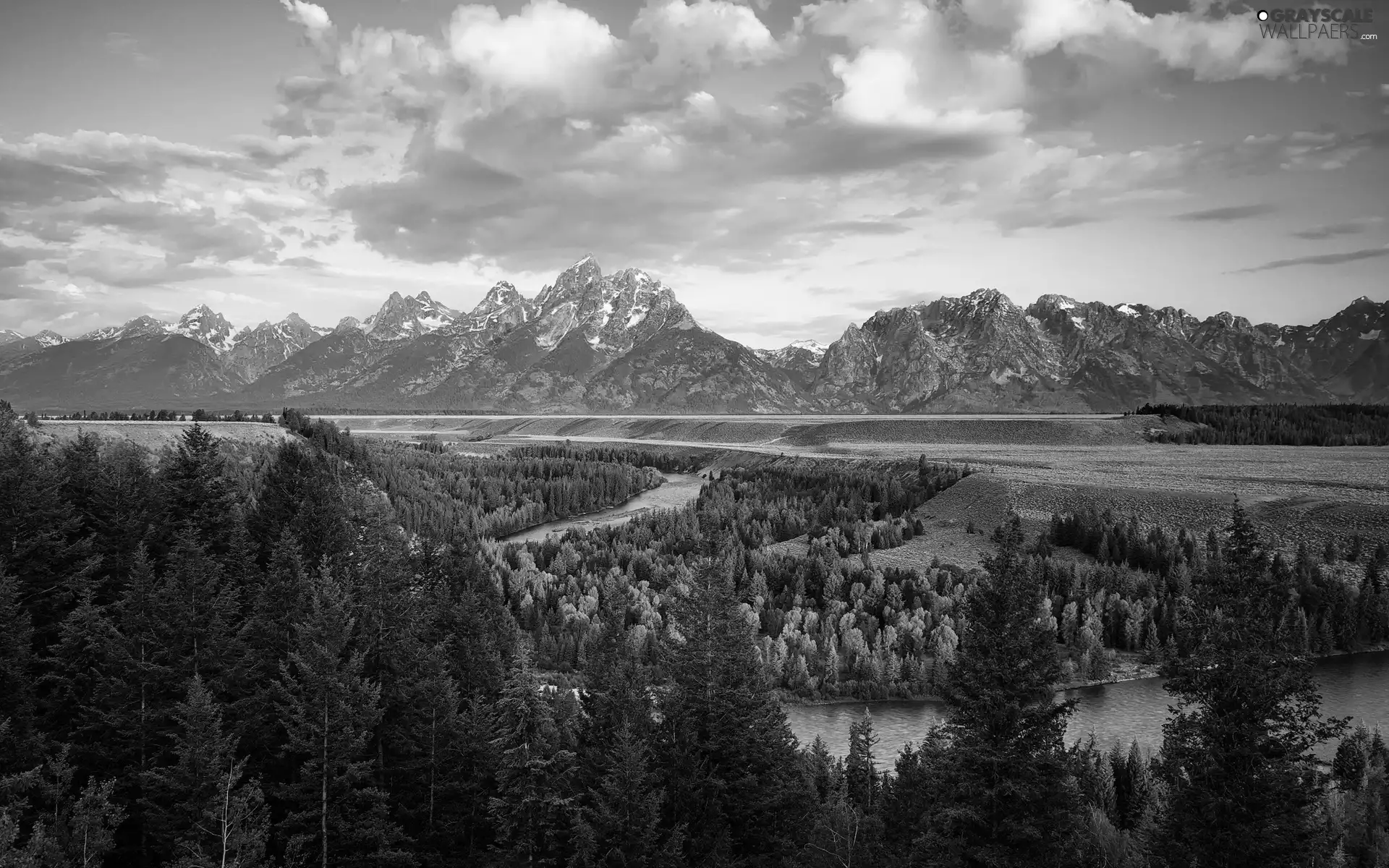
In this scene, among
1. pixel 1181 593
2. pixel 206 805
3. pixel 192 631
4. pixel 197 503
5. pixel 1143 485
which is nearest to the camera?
pixel 206 805

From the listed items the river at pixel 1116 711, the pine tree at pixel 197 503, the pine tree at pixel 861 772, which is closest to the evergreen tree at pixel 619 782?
the pine tree at pixel 861 772

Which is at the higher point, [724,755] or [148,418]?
[148,418]

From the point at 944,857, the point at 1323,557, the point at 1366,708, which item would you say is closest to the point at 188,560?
the point at 944,857

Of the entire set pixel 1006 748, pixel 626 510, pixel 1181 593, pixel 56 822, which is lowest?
pixel 626 510

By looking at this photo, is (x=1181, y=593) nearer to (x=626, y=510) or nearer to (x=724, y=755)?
(x=724, y=755)

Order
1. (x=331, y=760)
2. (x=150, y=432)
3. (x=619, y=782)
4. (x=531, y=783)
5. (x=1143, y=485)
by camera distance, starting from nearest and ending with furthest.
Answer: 1. (x=531, y=783)
2. (x=619, y=782)
3. (x=331, y=760)
4. (x=1143, y=485)
5. (x=150, y=432)

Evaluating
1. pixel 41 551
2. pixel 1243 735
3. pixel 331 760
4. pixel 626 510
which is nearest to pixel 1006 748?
pixel 1243 735

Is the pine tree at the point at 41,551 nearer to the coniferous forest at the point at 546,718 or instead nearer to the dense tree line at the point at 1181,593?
the coniferous forest at the point at 546,718

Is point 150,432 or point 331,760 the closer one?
point 331,760

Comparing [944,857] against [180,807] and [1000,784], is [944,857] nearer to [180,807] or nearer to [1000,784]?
[1000,784]
